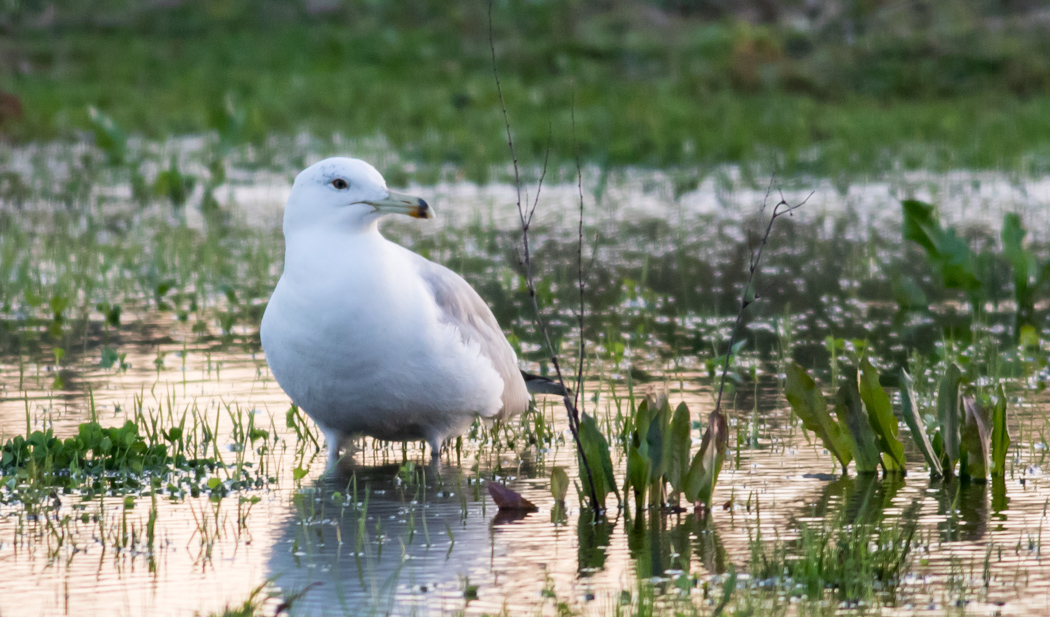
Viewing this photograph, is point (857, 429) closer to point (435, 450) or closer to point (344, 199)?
point (435, 450)

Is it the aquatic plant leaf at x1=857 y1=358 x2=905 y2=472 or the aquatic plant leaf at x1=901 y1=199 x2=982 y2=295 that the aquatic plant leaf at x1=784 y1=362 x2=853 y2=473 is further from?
the aquatic plant leaf at x1=901 y1=199 x2=982 y2=295

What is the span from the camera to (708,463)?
5008 mm

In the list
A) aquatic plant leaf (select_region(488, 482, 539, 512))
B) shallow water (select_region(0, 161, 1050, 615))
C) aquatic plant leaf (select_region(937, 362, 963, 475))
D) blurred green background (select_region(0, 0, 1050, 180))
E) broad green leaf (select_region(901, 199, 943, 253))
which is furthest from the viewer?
blurred green background (select_region(0, 0, 1050, 180))

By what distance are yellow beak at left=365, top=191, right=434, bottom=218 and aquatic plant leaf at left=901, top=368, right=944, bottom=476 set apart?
1.80 meters

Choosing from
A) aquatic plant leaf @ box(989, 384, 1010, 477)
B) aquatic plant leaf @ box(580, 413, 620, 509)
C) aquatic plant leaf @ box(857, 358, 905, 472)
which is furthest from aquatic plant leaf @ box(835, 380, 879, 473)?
aquatic plant leaf @ box(580, 413, 620, 509)

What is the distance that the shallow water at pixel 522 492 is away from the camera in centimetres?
427

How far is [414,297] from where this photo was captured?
18.2 ft

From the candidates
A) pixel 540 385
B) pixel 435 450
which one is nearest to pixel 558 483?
pixel 435 450

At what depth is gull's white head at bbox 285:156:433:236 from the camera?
5.61m

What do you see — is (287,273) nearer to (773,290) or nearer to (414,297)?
(414,297)

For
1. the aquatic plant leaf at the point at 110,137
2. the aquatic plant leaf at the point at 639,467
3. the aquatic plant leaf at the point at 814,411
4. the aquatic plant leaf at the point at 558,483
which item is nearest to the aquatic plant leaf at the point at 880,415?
the aquatic plant leaf at the point at 814,411

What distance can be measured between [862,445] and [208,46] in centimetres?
1996

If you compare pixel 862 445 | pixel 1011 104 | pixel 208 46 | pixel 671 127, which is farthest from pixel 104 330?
pixel 208 46

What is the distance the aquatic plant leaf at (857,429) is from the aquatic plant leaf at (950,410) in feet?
0.81
